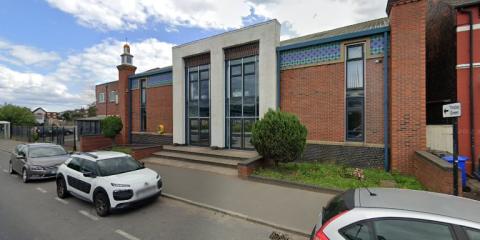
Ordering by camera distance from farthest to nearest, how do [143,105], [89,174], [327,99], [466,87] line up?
[143,105], [327,99], [466,87], [89,174]

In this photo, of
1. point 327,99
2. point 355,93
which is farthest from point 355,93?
point 327,99

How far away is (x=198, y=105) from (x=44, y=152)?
8443mm

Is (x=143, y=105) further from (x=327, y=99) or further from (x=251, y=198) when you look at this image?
(x=251, y=198)

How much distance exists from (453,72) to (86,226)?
1446 centimetres

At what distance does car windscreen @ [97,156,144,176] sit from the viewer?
6.51 metres

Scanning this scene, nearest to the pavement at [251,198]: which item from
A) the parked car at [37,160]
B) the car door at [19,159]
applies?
the parked car at [37,160]

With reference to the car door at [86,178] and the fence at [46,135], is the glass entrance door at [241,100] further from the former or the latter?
the fence at [46,135]

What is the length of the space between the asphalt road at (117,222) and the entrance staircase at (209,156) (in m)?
4.57

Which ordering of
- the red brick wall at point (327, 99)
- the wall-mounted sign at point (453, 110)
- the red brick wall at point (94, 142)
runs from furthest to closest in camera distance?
the red brick wall at point (94, 142) → the red brick wall at point (327, 99) → the wall-mounted sign at point (453, 110)

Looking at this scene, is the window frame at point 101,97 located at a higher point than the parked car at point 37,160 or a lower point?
higher

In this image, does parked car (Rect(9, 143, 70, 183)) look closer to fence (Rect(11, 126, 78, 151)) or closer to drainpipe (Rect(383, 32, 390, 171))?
fence (Rect(11, 126, 78, 151))

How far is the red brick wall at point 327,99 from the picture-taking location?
10.4 m

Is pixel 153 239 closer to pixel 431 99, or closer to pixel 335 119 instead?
pixel 335 119

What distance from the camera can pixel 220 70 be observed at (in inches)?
566
